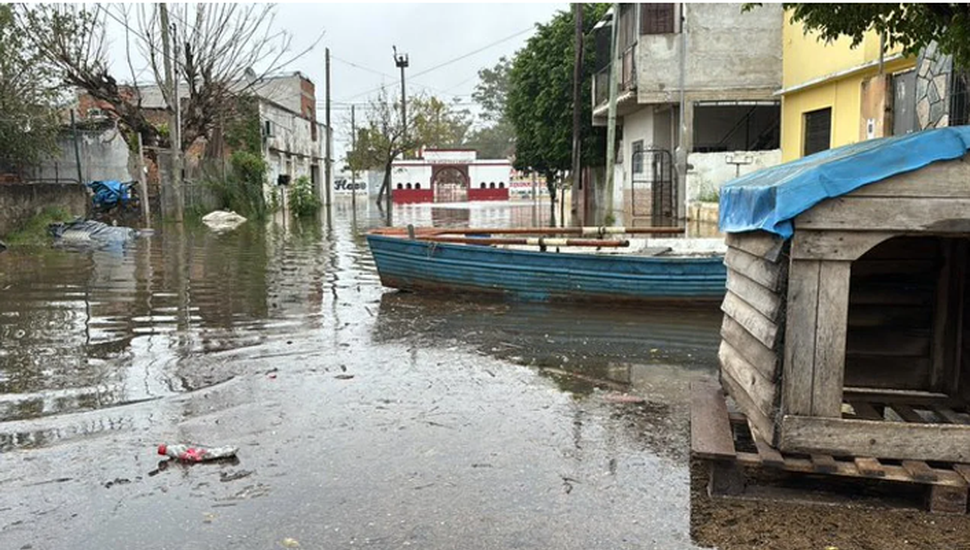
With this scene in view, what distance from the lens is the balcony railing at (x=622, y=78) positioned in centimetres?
2336

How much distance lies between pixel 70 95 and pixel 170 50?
339 centimetres

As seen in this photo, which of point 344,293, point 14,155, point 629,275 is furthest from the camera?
point 14,155

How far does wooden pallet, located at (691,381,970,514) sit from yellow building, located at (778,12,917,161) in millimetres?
8515

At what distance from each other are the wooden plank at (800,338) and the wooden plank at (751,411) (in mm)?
155

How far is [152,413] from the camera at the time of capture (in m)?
6.21

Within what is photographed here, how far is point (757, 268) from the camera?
4.59 meters

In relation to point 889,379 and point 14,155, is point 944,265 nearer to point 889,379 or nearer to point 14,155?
→ point 889,379

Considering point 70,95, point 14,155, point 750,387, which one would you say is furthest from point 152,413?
point 70,95

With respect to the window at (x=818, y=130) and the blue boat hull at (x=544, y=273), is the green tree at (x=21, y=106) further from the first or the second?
the window at (x=818, y=130)

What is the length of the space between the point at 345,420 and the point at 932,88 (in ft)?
33.0

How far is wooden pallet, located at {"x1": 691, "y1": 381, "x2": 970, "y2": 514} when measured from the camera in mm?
4047

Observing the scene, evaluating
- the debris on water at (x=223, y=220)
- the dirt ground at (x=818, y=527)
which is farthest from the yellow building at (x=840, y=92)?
the debris on water at (x=223, y=220)

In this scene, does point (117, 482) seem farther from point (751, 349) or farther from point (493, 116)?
point (493, 116)

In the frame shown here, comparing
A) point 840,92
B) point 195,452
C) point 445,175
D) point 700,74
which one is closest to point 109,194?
point 700,74
